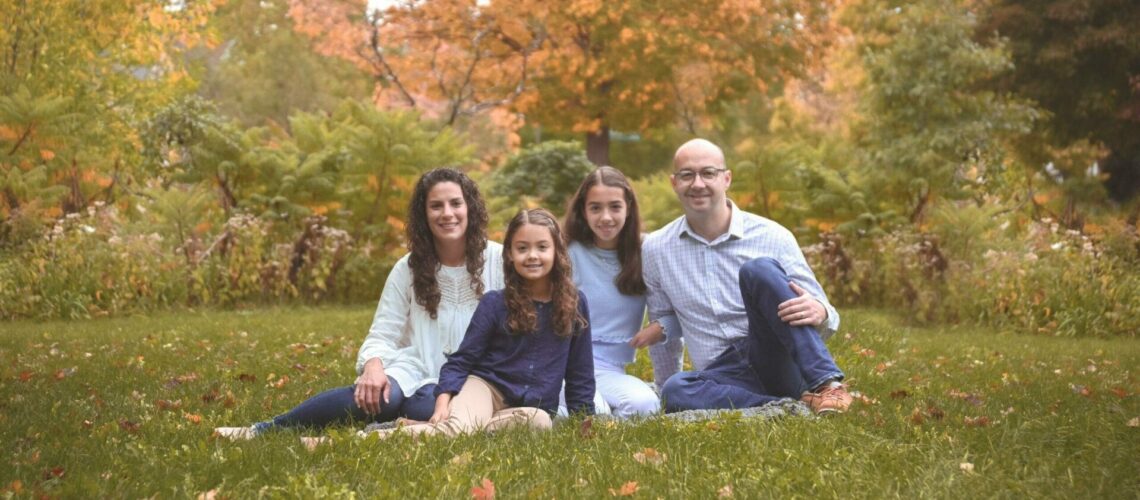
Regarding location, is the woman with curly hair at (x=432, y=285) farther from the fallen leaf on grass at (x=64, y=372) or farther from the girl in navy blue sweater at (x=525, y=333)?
the fallen leaf on grass at (x=64, y=372)

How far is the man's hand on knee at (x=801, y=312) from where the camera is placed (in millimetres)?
4438

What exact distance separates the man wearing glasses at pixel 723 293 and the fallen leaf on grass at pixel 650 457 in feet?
3.50

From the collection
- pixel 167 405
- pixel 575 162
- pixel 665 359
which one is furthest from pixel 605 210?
pixel 575 162

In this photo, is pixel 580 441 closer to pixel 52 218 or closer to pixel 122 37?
pixel 52 218

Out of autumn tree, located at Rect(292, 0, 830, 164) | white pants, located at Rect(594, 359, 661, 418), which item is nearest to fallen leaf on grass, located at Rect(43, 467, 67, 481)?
white pants, located at Rect(594, 359, 661, 418)

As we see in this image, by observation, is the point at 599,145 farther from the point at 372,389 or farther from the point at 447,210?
the point at 372,389

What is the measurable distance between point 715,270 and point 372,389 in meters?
1.69

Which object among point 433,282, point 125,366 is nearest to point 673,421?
point 433,282

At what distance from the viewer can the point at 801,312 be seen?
4.44m

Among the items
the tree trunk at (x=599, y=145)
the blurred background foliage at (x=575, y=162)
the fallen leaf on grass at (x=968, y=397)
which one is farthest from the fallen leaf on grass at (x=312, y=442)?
the tree trunk at (x=599, y=145)

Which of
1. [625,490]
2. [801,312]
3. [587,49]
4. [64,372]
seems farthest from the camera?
[587,49]

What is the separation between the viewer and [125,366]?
6.32 m

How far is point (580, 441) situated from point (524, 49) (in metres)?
15.9

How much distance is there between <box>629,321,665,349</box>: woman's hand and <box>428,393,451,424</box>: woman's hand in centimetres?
102
